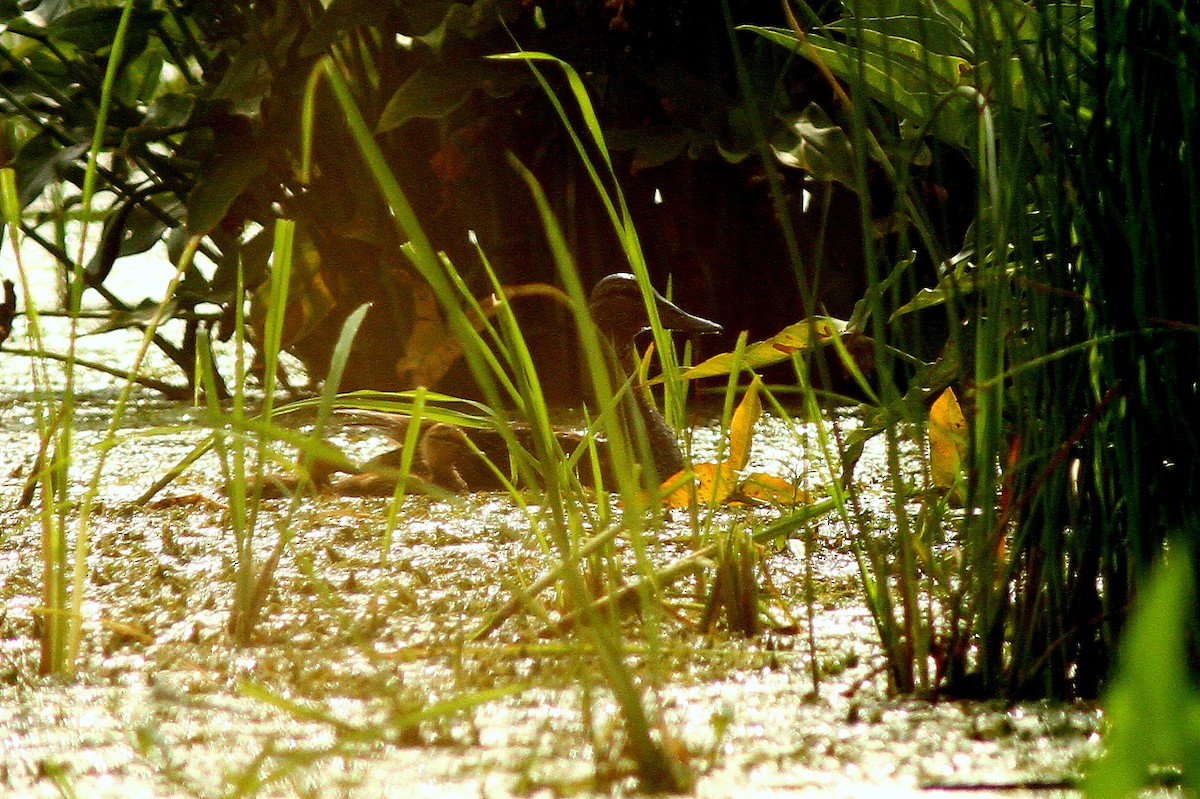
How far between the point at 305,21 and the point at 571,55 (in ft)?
1.71

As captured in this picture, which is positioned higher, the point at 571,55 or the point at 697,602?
the point at 571,55

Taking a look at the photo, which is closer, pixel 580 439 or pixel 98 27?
pixel 580 439

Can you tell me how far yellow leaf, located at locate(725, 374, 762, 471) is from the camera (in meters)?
1.43

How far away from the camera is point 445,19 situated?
2359 millimetres

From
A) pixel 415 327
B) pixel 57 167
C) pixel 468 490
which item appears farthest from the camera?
pixel 415 327

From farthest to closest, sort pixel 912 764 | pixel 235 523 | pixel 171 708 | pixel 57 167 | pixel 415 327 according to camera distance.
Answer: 1. pixel 415 327
2. pixel 57 167
3. pixel 235 523
4. pixel 171 708
5. pixel 912 764

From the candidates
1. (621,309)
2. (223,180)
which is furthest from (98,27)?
(621,309)

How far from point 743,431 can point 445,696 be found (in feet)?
2.56

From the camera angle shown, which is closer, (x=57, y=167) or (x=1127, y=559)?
(x=1127, y=559)

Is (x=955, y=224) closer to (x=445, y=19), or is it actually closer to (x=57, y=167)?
(x=445, y=19)

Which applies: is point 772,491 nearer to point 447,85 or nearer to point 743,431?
point 743,431

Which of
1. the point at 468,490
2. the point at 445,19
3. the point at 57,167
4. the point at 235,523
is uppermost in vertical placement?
the point at 445,19

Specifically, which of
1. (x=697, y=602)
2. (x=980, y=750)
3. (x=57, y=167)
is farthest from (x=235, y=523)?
(x=57, y=167)

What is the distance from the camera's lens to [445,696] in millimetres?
829
